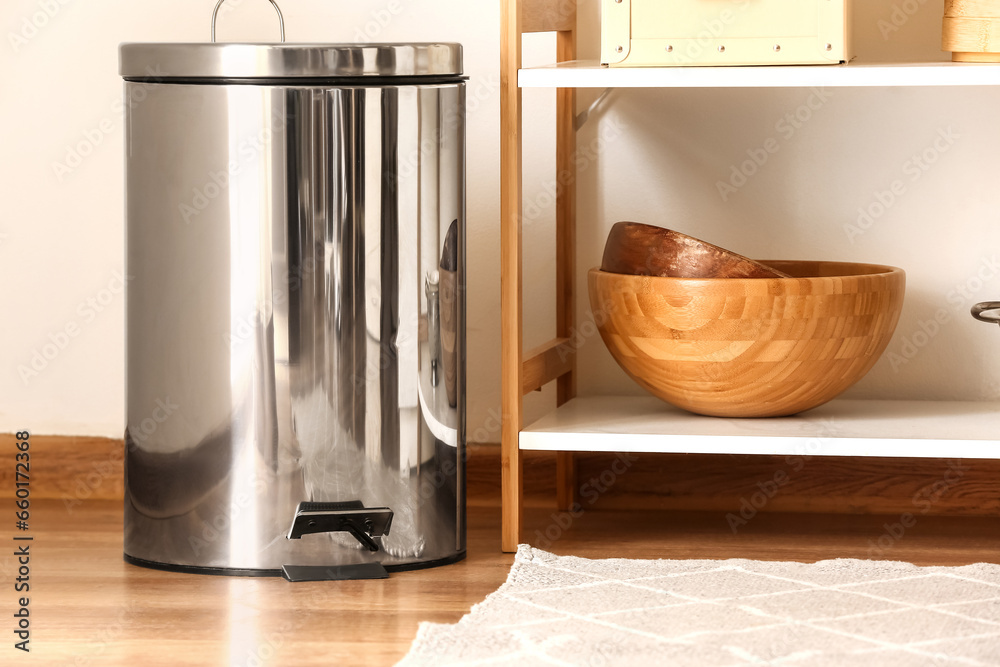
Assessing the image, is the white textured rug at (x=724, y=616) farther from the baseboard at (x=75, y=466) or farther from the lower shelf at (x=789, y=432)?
the baseboard at (x=75, y=466)

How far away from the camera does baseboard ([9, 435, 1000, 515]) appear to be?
152cm

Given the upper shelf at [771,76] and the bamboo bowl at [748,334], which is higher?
the upper shelf at [771,76]

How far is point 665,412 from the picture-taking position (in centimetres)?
144

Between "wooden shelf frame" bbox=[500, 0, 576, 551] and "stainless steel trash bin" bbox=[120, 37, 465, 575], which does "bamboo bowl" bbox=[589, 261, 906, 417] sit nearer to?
"wooden shelf frame" bbox=[500, 0, 576, 551]

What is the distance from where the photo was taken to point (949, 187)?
1.51 m

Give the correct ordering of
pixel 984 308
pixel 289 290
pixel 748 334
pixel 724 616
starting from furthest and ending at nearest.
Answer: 1. pixel 984 308
2. pixel 748 334
3. pixel 289 290
4. pixel 724 616

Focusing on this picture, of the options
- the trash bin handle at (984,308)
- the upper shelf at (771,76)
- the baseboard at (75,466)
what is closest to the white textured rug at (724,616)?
the trash bin handle at (984,308)

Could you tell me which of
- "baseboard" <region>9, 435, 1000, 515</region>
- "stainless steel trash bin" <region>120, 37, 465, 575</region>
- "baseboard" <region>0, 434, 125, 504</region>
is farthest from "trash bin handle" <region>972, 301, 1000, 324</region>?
"baseboard" <region>0, 434, 125, 504</region>

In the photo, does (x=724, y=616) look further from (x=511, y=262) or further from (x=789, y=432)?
(x=511, y=262)

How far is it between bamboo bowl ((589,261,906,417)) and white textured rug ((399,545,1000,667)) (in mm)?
193

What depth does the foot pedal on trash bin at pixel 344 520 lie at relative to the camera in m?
1.19

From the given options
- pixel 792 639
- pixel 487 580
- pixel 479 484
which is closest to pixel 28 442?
pixel 479 484

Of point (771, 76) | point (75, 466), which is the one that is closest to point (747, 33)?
point (771, 76)

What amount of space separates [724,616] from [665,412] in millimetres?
394
